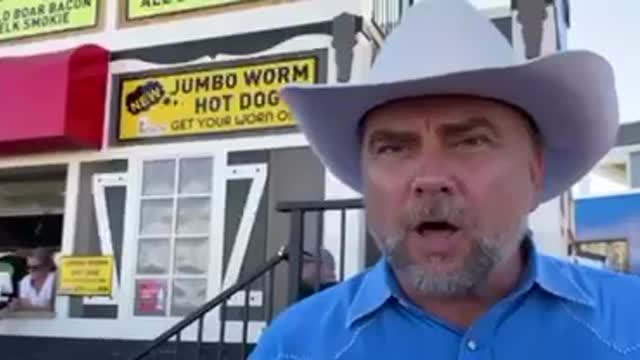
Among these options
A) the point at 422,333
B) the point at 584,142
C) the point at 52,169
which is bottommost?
the point at 422,333

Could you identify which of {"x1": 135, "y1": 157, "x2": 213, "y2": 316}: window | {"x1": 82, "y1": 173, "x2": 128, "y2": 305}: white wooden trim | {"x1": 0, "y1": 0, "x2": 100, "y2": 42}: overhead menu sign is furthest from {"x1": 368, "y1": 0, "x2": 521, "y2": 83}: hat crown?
{"x1": 0, "y1": 0, "x2": 100, "y2": 42}: overhead menu sign

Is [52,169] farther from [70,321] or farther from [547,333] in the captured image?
[547,333]

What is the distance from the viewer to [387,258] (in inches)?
61.7

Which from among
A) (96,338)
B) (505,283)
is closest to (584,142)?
(505,283)

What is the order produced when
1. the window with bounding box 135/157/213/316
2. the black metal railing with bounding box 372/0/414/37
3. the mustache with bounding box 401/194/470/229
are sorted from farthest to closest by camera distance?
the window with bounding box 135/157/213/316
the black metal railing with bounding box 372/0/414/37
the mustache with bounding box 401/194/470/229

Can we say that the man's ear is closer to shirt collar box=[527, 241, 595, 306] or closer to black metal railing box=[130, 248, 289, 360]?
shirt collar box=[527, 241, 595, 306]

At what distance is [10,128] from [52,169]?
49 centimetres

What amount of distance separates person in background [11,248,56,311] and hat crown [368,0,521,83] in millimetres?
5924

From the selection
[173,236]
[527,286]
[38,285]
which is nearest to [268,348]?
[527,286]

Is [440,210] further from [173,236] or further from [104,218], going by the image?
[104,218]

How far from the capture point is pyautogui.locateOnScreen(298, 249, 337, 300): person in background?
4.63 m

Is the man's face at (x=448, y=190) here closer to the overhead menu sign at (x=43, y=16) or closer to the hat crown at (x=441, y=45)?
the hat crown at (x=441, y=45)

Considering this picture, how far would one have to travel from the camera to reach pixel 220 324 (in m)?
5.68

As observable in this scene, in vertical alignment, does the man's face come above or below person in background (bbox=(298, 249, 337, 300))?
above
